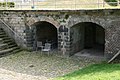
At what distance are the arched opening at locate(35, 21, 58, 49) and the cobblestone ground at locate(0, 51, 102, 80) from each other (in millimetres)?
2183

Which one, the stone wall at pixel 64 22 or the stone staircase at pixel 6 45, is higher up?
the stone wall at pixel 64 22

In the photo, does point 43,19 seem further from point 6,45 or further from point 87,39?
point 87,39

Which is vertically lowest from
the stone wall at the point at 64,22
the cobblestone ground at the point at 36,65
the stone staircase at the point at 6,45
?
the cobblestone ground at the point at 36,65

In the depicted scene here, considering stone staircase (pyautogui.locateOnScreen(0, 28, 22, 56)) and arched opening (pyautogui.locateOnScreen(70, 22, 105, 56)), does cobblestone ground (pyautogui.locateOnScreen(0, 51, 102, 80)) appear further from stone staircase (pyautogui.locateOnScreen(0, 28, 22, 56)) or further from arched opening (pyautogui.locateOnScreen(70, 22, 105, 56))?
arched opening (pyautogui.locateOnScreen(70, 22, 105, 56))

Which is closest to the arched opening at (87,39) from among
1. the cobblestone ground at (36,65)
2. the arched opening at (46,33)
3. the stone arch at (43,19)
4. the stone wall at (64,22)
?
the stone wall at (64,22)

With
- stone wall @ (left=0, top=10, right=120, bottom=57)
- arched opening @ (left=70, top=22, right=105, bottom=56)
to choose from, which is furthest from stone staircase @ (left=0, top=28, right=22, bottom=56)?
arched opening @ (left=70, top=22, right=105, bottom=56)

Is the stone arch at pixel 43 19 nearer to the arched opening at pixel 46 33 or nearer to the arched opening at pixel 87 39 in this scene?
the arched opening at pixel 46 33

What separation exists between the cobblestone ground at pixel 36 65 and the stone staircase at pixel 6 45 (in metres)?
0.51

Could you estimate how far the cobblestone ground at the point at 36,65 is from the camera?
1225 cm

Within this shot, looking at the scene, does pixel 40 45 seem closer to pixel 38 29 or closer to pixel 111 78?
pixel 38 29

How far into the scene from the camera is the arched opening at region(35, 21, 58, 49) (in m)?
19.2

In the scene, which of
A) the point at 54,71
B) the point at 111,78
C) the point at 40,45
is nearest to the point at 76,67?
the point at 54,71

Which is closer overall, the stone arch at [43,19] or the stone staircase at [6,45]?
the stone arch at [43,19]

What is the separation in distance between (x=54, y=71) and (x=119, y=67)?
3.60 m
